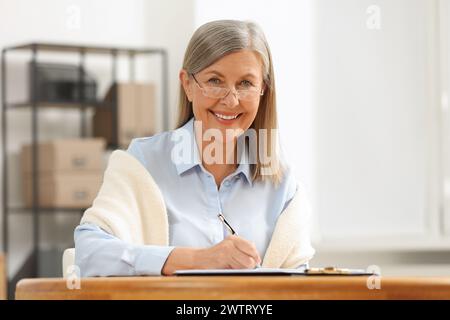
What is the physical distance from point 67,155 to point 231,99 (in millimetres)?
2803

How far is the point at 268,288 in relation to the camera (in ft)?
3.68

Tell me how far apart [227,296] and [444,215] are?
310 cm

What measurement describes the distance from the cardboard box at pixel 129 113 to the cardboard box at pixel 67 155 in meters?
0.16

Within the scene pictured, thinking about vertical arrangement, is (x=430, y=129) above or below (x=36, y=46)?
below

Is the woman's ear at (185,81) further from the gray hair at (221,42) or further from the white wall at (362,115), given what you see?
the white wall at (362,115)

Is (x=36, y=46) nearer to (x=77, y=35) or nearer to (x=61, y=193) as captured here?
(x=77, y=35)

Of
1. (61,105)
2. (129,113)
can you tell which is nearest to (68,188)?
(61,105)

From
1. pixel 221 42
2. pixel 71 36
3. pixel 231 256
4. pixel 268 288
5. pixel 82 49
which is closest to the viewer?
pixel 268 288

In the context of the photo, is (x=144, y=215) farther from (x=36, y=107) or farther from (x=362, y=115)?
(x=36, y=107)

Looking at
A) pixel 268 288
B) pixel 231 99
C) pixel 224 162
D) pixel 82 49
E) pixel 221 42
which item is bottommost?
pixel 268 288

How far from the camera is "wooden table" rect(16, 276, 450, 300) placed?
113cm

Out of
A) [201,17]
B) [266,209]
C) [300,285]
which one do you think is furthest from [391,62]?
[300,285]

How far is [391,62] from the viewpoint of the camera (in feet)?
13.5

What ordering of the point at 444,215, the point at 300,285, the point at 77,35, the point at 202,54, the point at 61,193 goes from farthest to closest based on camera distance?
the point at 77,35 < the point at 61,193 < the point at 444,215 < the point at 202,54 < the point at 300,285
